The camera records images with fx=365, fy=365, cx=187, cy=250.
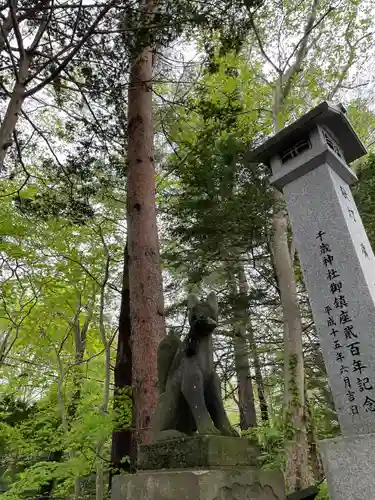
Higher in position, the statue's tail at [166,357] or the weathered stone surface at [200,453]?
the statue's tail at [166,357]

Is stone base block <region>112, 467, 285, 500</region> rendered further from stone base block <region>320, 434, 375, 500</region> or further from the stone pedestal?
stone base block <region>320, 434, 375, 500</region>

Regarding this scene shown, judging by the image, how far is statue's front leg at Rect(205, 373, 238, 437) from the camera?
7.78ft

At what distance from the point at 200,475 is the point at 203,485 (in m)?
0.05

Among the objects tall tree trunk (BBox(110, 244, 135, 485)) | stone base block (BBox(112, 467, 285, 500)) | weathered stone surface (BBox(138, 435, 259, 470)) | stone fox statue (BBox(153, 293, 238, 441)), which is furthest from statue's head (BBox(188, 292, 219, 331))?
tall tree trunk (BBox(110, 244, 135, 485))

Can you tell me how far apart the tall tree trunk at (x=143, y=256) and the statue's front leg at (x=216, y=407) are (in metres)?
1.52

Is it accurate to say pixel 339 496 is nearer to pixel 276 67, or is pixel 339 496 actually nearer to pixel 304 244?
pixel 304 244

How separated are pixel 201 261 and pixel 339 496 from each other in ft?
13.5

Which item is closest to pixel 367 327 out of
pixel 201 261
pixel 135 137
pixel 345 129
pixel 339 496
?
pixel 339 496

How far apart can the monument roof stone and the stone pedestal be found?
3.43m

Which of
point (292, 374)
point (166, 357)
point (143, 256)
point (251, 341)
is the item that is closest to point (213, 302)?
point (166, 357)

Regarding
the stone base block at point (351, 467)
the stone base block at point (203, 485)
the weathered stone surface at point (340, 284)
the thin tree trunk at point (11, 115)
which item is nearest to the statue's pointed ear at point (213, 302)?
the stone base block at point (203, 485)

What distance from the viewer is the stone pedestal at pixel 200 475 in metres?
1.89

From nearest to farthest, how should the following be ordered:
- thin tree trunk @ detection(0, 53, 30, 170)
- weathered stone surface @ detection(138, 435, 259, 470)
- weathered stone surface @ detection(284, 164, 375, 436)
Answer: weathered stone surface @ detection(138, 435, 259, 470)
weathered stone surface @ detection(284, 164, 375, 436)
thin tree trunk @ detection(0, 53, 30, 170)

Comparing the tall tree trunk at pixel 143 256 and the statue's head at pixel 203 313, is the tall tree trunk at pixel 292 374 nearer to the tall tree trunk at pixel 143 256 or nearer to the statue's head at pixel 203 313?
the tall tree trunk at pixel 143 256
